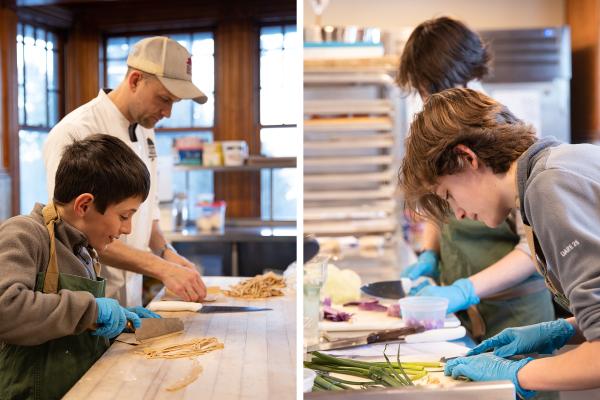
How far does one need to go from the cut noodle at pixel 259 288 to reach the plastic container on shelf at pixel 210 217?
214cm

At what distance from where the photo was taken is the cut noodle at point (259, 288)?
1.90 metres

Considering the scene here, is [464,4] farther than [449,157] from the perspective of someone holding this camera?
Yes

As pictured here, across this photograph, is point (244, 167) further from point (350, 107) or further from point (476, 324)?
point (476, 324)

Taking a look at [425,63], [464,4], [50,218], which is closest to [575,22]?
[464,4]

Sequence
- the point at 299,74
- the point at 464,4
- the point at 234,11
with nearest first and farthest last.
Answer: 1. the point at 299,74
2. the point at 234,11
3. the point at 464,4

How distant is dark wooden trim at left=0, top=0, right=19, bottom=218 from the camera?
4.23 feet

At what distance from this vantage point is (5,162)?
4.41ft

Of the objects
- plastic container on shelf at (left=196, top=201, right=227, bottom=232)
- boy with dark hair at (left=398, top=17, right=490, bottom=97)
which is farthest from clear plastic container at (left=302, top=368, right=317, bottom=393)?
plastic container on shelf at (left=196, top=201, right=227, bottom=232)

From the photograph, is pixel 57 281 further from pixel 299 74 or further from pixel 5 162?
pixel 299 74

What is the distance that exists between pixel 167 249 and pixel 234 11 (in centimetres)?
239

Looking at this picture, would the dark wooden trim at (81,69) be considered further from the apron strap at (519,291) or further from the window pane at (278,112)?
the apron strap at (519,291)

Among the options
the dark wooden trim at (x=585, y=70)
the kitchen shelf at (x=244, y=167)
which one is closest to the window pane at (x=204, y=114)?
the kitchen shelf at (x=244, y=167)

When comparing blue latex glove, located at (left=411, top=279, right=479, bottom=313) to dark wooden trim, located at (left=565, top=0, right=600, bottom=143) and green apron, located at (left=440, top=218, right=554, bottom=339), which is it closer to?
green apron, located at (left=440, top=218, right=554, bottom=339)

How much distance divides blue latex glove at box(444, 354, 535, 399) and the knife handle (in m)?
0.26
